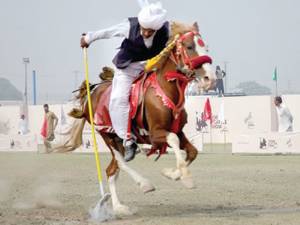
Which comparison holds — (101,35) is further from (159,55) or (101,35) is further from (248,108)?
(248,108)

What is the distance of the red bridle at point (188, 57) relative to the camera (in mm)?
9164

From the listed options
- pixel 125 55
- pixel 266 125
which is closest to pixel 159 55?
pixel 125 55

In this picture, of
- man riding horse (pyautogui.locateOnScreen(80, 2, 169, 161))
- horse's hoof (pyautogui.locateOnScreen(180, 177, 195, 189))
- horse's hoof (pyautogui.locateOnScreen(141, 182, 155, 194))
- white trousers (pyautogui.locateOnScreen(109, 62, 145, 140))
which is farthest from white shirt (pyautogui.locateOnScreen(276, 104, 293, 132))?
horse's hoof (pyautogui.locateOnScreen(180, 177, 195, 189))

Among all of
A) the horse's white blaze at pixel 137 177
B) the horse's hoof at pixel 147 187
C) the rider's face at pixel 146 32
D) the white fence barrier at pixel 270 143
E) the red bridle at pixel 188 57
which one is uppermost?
the rider's face at pixel 146 32

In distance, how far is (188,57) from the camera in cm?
931

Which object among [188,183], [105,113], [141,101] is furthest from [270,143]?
[188,183]

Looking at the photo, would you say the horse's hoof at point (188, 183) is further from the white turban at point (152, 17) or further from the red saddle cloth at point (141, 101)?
the white turban at point (152, 17)

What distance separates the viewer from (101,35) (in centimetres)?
1019

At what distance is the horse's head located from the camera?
30.0 ft

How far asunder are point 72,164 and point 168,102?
11307mm

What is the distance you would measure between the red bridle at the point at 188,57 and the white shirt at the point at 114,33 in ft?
1.49

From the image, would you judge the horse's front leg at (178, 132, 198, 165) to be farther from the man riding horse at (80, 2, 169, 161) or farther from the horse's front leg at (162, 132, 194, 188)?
the man riding horse at (80, 2, 169, 161)

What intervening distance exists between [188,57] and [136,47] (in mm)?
912

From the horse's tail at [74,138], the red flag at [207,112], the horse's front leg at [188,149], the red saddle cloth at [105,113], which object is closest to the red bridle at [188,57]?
the red saddle cloth at [105,113]
